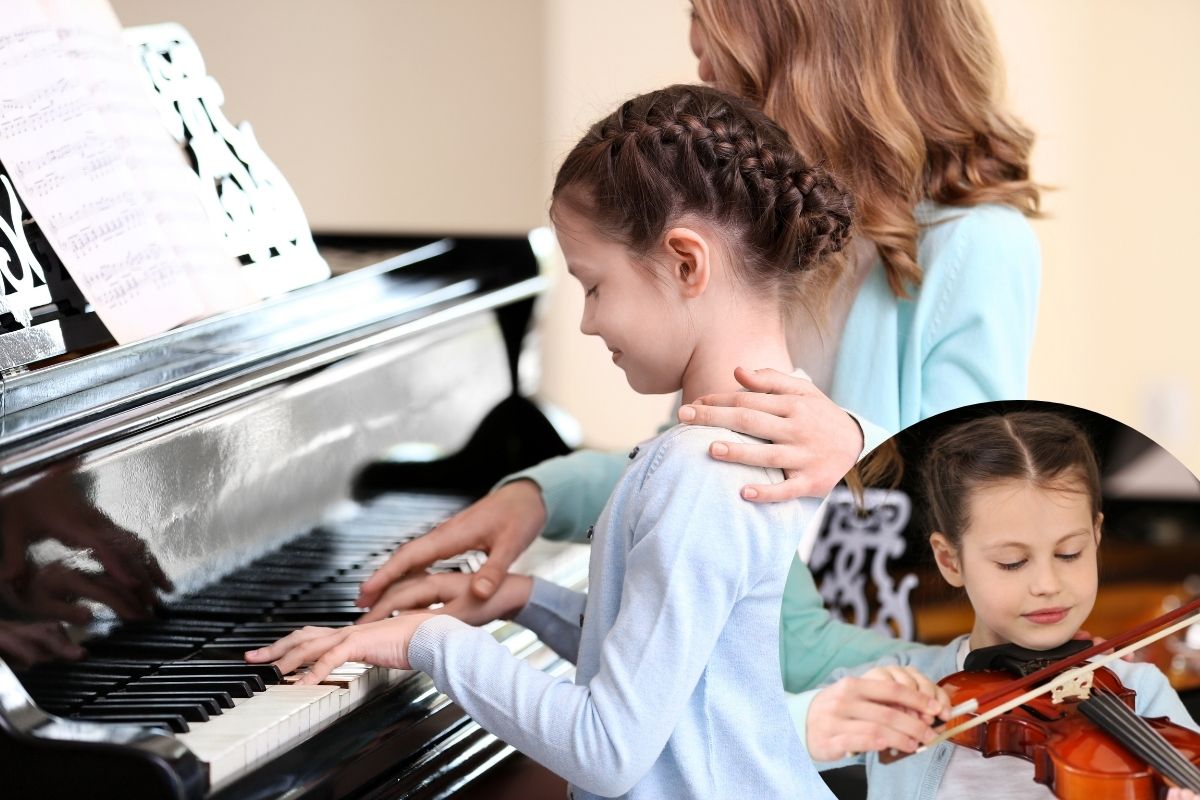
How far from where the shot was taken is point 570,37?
3816 millimetres

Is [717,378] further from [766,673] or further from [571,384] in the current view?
[571,384]

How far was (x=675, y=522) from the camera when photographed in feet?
3.73

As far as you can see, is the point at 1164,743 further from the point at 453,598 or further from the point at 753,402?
the point at 453,598

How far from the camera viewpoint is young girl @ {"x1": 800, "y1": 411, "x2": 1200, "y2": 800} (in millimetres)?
1134

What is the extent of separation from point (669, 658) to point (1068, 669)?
336 mm

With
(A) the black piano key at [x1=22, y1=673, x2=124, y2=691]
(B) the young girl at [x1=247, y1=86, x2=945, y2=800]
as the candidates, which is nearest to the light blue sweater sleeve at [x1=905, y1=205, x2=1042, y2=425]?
(B) the young girl at [x1=247, y1=86, x2=945, y2=800]

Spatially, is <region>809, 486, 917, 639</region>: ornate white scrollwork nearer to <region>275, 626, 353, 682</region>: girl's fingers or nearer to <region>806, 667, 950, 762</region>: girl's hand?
<region>806, 667, 950, 762</region>: girl's hand

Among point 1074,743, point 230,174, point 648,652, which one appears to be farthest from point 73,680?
point 1074,743

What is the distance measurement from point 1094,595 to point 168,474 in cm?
93

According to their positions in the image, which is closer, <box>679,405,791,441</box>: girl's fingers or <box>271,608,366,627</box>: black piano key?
<box>679,405,791,441</box>: girl's fingers

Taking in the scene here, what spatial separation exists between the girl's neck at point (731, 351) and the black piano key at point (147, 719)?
567mm

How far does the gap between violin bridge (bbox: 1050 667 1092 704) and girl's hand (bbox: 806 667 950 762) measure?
90mm

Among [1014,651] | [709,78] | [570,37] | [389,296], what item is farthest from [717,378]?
[570,37]

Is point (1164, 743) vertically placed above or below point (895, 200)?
below
